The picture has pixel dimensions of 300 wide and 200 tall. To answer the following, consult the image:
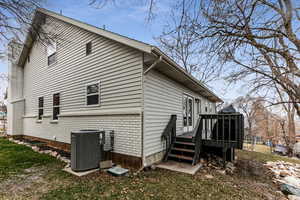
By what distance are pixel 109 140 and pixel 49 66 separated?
5943mm

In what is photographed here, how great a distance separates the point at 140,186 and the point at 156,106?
8.07 feet

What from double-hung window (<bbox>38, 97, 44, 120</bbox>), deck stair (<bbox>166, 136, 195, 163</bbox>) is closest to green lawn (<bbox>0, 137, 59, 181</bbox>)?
double-hung window (<bbox>38, 97, 44, 120</bbox>)

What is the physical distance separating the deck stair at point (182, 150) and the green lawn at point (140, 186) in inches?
25.5

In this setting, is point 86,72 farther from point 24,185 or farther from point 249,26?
point 249,26

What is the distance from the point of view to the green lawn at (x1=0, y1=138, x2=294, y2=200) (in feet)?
10.5

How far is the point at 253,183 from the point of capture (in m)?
4.18

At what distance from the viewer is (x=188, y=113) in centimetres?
831

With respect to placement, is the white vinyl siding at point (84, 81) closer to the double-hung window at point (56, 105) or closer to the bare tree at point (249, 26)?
the double-hung window at point (56, 105)

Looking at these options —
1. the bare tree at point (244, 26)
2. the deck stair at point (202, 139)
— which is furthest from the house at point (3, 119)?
the bare tree at point (244, 26)

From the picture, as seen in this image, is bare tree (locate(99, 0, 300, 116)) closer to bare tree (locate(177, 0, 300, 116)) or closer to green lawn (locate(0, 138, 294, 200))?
bare tree (locate(177, 0, 300, 116))

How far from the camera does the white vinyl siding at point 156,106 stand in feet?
15.5

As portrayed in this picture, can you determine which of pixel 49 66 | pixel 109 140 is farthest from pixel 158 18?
→ pixel 49 66

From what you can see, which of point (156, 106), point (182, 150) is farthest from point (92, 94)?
point (182, 150)

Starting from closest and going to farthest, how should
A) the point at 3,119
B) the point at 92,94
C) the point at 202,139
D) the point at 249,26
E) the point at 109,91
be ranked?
the point at 249,26, the point at 109,91, the point at 202,139, the point at 92,94, the point at 3,119
